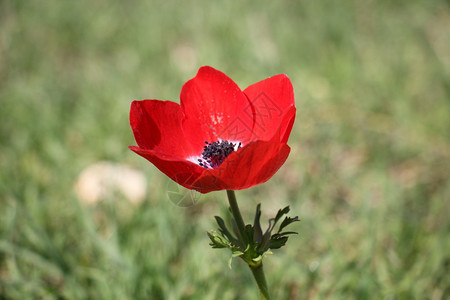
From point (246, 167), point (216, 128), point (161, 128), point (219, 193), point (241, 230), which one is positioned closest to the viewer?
point (246, 167)

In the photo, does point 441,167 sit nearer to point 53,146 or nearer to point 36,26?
point 53,146

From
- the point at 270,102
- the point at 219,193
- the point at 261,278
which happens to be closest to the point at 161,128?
the point at 270,102

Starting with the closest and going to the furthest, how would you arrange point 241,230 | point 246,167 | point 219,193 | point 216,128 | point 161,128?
point 246,167 → point 241,230 → point 161,128 → point 216,128 → point 219,193

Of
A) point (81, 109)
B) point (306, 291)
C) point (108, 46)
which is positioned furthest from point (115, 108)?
point (306, 291)

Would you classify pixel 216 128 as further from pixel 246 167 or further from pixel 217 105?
pixel 246 167

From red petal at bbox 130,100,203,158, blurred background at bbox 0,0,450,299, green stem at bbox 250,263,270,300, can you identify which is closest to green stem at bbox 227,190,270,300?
green stem at bbox 250,263,270,300

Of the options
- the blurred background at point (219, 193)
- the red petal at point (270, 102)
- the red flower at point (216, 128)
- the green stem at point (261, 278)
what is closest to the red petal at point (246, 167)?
the red flower at point (216, 128)

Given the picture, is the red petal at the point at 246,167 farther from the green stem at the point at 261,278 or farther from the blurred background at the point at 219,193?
the blurred background at the point at 219,193
